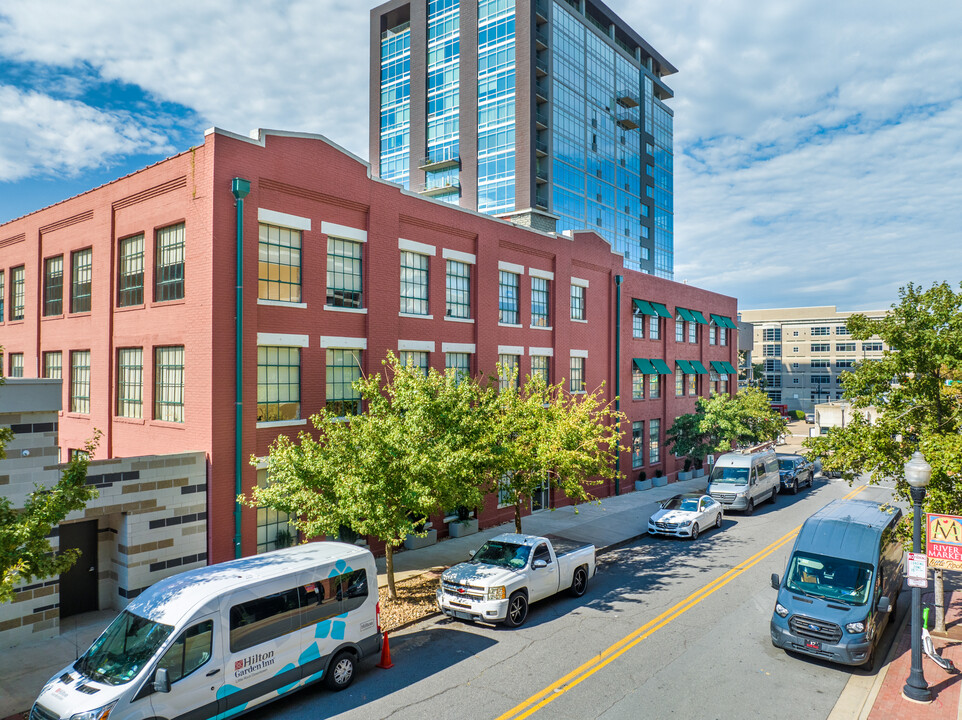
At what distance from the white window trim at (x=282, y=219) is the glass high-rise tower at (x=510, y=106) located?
31.2 meters

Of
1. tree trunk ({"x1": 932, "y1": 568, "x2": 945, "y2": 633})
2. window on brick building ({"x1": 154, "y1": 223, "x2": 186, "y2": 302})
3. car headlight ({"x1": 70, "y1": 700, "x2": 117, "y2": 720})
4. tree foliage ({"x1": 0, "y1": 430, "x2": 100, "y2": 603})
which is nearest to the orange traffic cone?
car headlight ({"x1": 70, "y1": 700, "x2": 117, "y2": 720})

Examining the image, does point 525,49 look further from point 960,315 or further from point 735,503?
point 960,315

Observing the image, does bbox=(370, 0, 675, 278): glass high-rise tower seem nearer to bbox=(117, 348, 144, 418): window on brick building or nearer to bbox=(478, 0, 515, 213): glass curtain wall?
bbox=(478, 0, 515, 213): glass curtain wall

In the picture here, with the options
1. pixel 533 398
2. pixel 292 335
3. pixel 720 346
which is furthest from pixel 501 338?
pixel 720 346

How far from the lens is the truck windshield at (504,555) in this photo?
15469 millimetres

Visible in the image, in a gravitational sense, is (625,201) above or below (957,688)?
above

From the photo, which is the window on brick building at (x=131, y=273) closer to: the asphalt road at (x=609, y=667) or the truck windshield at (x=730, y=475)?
the asphalt road at (x=609, y=667)

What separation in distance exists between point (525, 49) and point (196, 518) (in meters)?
47.8

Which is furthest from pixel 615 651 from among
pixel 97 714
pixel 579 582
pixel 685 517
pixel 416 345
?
pixel 416 345

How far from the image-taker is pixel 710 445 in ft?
122

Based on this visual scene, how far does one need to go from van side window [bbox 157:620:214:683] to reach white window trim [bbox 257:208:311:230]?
464 inches

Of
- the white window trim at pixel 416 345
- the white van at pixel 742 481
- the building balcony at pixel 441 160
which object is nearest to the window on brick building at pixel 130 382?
the white window trim at pixel 416 345

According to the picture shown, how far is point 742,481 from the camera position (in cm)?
2912

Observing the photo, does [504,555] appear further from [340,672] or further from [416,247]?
[416,247]
